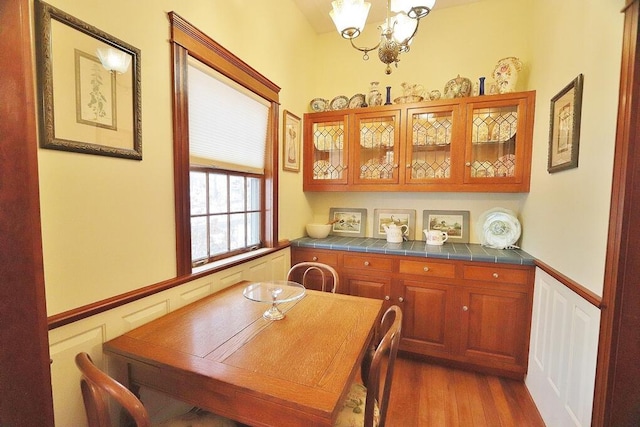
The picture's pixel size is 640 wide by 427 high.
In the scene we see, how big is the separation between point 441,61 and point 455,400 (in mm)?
2807

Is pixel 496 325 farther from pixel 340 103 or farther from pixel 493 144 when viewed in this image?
pixel 340 103

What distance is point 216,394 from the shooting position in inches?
38.7

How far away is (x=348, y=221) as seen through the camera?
3.07 meters

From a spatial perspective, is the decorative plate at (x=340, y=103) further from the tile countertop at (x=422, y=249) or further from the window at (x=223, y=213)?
the tile countertop at (x=422, y=249)

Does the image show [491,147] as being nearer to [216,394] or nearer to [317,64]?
[317,64]

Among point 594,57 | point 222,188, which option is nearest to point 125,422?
point 222,188

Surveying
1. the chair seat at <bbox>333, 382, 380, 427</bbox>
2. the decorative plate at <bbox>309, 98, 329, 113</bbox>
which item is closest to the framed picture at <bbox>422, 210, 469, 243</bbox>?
Result: the decorative plate at <bbox>309, 98, 329, 113</bbox>

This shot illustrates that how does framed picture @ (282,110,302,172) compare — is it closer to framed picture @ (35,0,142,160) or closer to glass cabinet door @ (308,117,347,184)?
glass cabinet door @ (308,117,347,184)

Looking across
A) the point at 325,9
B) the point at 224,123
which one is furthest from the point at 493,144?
the point at 224,123

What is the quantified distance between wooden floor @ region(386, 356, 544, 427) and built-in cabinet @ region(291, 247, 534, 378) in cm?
11

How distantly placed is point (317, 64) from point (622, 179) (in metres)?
2.74

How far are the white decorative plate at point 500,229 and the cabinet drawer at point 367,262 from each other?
2.94 ft

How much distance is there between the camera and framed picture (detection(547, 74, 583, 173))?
1.47m

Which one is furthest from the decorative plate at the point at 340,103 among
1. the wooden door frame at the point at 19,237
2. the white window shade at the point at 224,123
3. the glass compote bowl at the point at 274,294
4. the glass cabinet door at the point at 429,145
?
the wooden door frame at the point at 19,237
